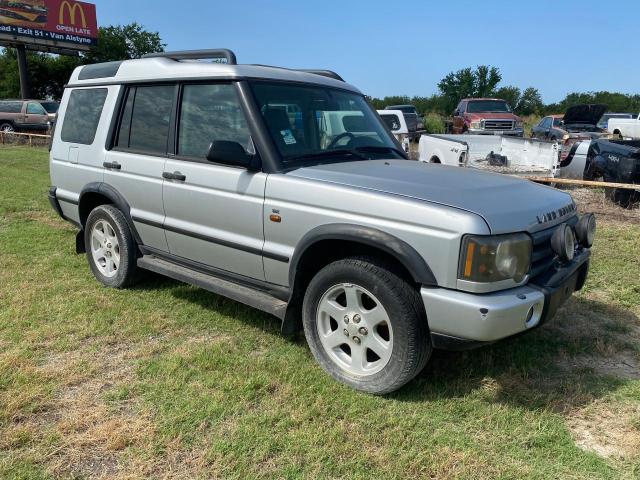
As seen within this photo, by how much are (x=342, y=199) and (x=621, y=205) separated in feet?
23.2

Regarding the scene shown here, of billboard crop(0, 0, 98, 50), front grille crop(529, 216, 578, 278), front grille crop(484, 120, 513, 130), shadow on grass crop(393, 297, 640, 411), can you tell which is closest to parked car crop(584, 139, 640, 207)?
shadow on grass crop(393, 297, 640, 411)

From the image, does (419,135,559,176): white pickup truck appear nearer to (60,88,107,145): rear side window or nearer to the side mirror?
(60,88,107,145): rear side window

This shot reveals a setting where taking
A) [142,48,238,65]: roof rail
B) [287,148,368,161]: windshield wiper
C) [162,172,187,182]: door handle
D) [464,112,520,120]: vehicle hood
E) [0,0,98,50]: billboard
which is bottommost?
[162,172,187,182]: door handle

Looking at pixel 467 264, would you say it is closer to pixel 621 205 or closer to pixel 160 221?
pixel 160 221

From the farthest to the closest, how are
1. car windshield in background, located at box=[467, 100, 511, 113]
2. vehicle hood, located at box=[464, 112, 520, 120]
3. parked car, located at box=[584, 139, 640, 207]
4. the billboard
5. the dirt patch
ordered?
the billboard
car windshield in background, located at box=[467, 100, 511, 113]
vehicle hood, located at box=[464, 112, 520, 120]
parked car, located at box=[584, 139, 640, 207]
the dirt patch

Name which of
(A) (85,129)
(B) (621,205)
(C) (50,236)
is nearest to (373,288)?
(A) (85,129)

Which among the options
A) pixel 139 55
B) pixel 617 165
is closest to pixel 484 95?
pixel 139 55

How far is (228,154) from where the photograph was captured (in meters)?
3.33

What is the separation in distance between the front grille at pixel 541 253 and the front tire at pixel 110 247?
10.6ft

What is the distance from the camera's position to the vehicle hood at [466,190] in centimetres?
281

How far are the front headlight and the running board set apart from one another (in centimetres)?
126

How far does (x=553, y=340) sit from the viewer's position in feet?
12.8

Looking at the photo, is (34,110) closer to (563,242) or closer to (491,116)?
(491,116)

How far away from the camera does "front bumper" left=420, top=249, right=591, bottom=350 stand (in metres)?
2.64
